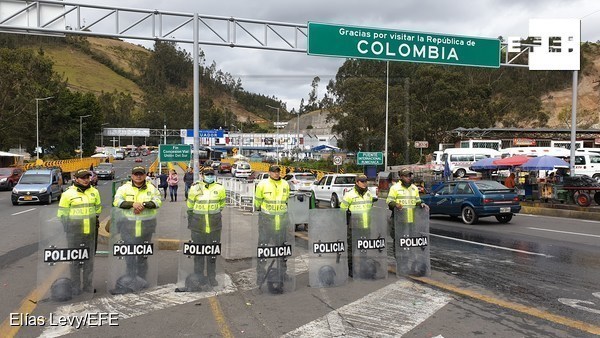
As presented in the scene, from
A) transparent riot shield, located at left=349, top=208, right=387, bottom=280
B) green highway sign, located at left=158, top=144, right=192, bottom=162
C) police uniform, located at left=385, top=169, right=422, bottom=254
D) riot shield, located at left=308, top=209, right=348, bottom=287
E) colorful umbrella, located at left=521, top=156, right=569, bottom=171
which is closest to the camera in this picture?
riot shield, located at left=308, top=209, right=348, bottom=287

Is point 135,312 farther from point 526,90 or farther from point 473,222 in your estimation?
point 526,90

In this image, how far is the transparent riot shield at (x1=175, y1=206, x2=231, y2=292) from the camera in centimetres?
751

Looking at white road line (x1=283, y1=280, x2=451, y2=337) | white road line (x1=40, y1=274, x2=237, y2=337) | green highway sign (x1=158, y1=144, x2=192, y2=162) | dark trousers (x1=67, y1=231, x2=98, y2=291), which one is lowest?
white road line (x1=40, y1=274, x2=237, y2=337)

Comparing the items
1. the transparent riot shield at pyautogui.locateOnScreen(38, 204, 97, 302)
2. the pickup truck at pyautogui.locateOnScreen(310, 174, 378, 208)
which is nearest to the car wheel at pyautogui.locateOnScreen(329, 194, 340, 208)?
the pickup truck at pyautogui.locateOnScreen(310, 174, 378, 208)

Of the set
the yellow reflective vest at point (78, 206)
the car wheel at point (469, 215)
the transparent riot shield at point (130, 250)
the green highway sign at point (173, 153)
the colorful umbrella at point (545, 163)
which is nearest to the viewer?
the yellow reflective vest at point (78, 206)

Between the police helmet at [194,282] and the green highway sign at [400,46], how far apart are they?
1019 cm

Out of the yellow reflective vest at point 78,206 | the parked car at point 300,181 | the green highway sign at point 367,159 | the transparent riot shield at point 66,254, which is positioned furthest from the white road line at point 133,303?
the green highway sign at point 367,159

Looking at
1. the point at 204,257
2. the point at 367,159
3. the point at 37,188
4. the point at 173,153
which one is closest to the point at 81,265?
the point at 204,257

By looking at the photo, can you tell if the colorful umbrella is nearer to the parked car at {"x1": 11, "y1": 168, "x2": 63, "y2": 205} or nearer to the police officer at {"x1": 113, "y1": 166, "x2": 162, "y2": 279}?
the police officer at {"x1": 113, "y1": 166, "x2": 162, "y2": 279}

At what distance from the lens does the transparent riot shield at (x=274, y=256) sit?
24.7 ft

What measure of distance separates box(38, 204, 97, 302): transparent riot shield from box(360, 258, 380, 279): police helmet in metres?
3.97

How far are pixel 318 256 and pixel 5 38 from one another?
141938mm

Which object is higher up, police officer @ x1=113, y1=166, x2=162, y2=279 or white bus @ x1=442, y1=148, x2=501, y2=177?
white bus @ x1=442, y1=148, x2=501, y2=177

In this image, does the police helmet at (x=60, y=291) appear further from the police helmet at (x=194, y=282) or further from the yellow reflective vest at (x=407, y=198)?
the yellow reflective vest at (x=407, y=198)
